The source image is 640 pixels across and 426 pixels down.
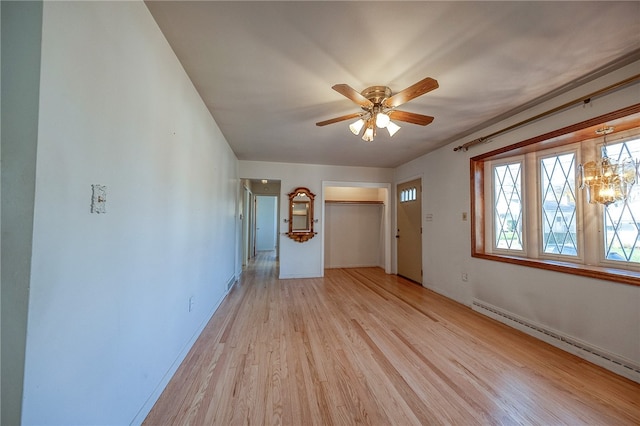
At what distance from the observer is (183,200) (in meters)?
1.88

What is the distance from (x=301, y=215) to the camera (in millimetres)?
4828

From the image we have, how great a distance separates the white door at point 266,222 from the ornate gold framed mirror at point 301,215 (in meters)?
3.81

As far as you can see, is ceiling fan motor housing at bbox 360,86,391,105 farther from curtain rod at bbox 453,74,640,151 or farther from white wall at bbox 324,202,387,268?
white wall at bbox 324,202,387,268

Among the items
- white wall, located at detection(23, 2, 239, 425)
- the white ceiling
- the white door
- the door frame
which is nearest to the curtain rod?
the white ceiling

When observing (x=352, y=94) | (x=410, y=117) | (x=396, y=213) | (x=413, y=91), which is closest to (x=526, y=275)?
Result: (x=410, y=117)

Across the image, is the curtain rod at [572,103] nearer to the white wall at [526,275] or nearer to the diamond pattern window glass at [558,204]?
the white wall at [526,275]

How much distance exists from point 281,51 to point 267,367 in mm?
2344

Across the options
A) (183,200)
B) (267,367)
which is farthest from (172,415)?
(183,200)

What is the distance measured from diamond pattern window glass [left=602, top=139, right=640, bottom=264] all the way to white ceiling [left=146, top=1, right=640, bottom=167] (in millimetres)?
797

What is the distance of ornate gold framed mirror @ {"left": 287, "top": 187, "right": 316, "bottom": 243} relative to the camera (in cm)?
472

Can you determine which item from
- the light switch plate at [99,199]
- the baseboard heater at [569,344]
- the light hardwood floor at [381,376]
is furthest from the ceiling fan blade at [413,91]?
the baseboard heater at [569,344]

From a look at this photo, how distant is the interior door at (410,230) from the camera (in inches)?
171

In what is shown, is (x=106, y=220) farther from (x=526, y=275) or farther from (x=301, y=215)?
(x=301, y=215)

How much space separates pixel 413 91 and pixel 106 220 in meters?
1.99
